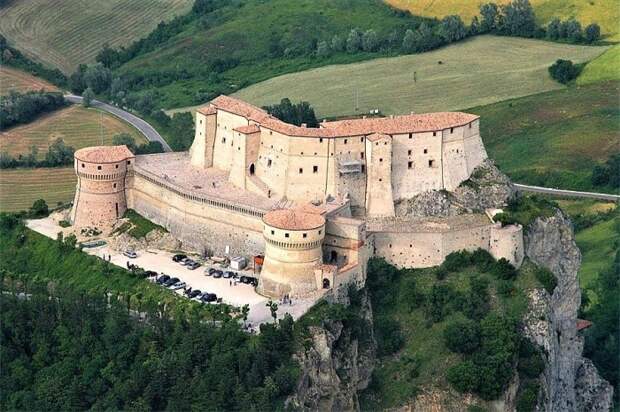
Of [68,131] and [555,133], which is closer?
[68,131]

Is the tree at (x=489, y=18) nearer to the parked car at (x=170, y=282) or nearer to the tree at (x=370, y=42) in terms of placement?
the tree at (x=370, y=42)

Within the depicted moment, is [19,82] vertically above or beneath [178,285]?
above

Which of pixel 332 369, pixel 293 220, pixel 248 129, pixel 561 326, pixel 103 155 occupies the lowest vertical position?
pixel 561 326

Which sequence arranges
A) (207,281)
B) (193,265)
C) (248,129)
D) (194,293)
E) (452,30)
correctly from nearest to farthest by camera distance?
(194,293) → (207,281) → (193,265) → (248,129) → (452,30)

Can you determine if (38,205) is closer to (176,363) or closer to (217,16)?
(176,363)

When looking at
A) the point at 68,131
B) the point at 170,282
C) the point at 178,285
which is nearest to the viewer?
the point at 178,285

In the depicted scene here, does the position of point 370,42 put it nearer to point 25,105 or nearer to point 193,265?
point 25,105

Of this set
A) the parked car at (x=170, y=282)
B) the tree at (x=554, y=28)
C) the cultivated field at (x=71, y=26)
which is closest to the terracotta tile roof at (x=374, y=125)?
the parked car at (x=170, y=282)

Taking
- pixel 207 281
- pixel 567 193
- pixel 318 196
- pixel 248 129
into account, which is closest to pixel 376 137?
pixel 318 196
